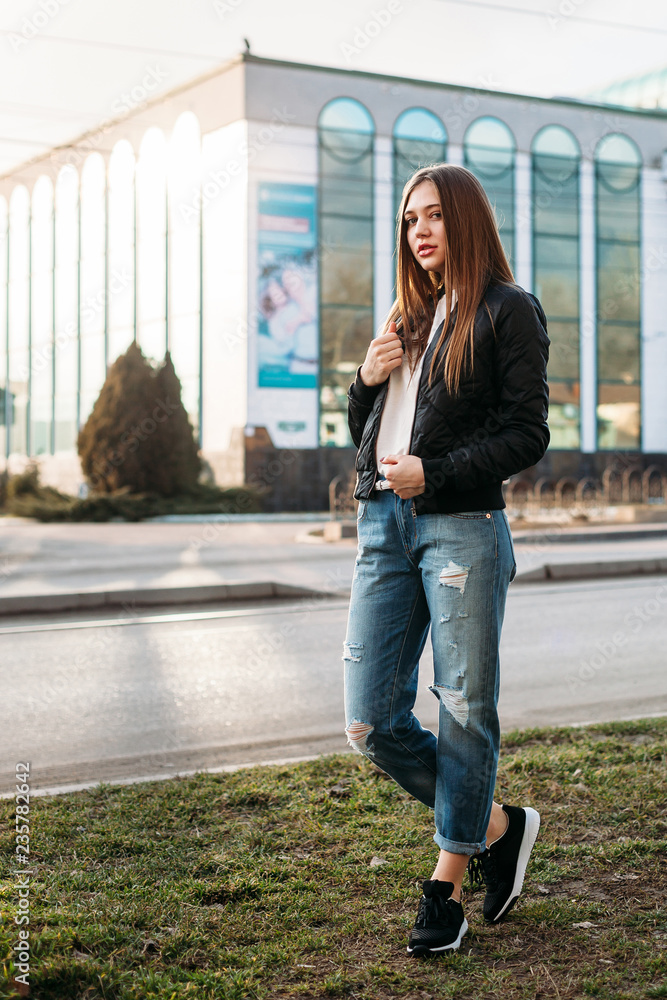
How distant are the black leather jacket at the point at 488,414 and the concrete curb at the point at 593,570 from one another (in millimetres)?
9694

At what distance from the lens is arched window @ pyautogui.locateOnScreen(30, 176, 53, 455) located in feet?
132

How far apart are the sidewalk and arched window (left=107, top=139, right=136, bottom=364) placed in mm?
13867

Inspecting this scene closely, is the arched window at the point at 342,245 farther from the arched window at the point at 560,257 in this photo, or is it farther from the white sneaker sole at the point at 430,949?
the white sneaker sole at the point at 430,949

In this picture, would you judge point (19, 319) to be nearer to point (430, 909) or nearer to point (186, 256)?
point (186, 256)

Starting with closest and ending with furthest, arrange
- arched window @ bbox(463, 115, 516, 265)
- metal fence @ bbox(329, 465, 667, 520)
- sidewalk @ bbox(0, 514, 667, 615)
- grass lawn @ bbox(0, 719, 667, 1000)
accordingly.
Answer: grass lawn @ bbox(0, 719, 667, 1000) → sidewalk @ bbox(0, 514, 667, 615) → metal fence @ bbox(329, 465, 667, 520) → arched window @ bbox(463, 115, 516, 265)

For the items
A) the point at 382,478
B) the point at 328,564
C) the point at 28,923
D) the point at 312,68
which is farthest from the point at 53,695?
the point at 312,68

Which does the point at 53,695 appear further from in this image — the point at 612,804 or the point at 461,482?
the point at 461,482

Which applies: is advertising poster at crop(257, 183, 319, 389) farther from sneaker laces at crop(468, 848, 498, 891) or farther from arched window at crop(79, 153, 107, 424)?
sneaker laces at crop(468, 848, 498, 891)

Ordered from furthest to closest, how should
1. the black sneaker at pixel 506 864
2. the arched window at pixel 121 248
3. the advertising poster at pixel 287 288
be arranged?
the arched window at pixel 121 248 < the advertising poster at pixel 287 288 < the black sneaker at pixel 506 864

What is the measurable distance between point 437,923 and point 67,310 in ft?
131

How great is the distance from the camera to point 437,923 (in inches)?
104

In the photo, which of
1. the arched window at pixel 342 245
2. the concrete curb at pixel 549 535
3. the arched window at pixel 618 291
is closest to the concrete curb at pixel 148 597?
the concrete curb at pixel 549 535

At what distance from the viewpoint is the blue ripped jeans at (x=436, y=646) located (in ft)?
8.80

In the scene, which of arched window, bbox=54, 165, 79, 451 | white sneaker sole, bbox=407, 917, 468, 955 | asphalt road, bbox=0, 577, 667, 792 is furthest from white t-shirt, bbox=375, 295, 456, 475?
arched window, bbox=54, 165, 79, 451
